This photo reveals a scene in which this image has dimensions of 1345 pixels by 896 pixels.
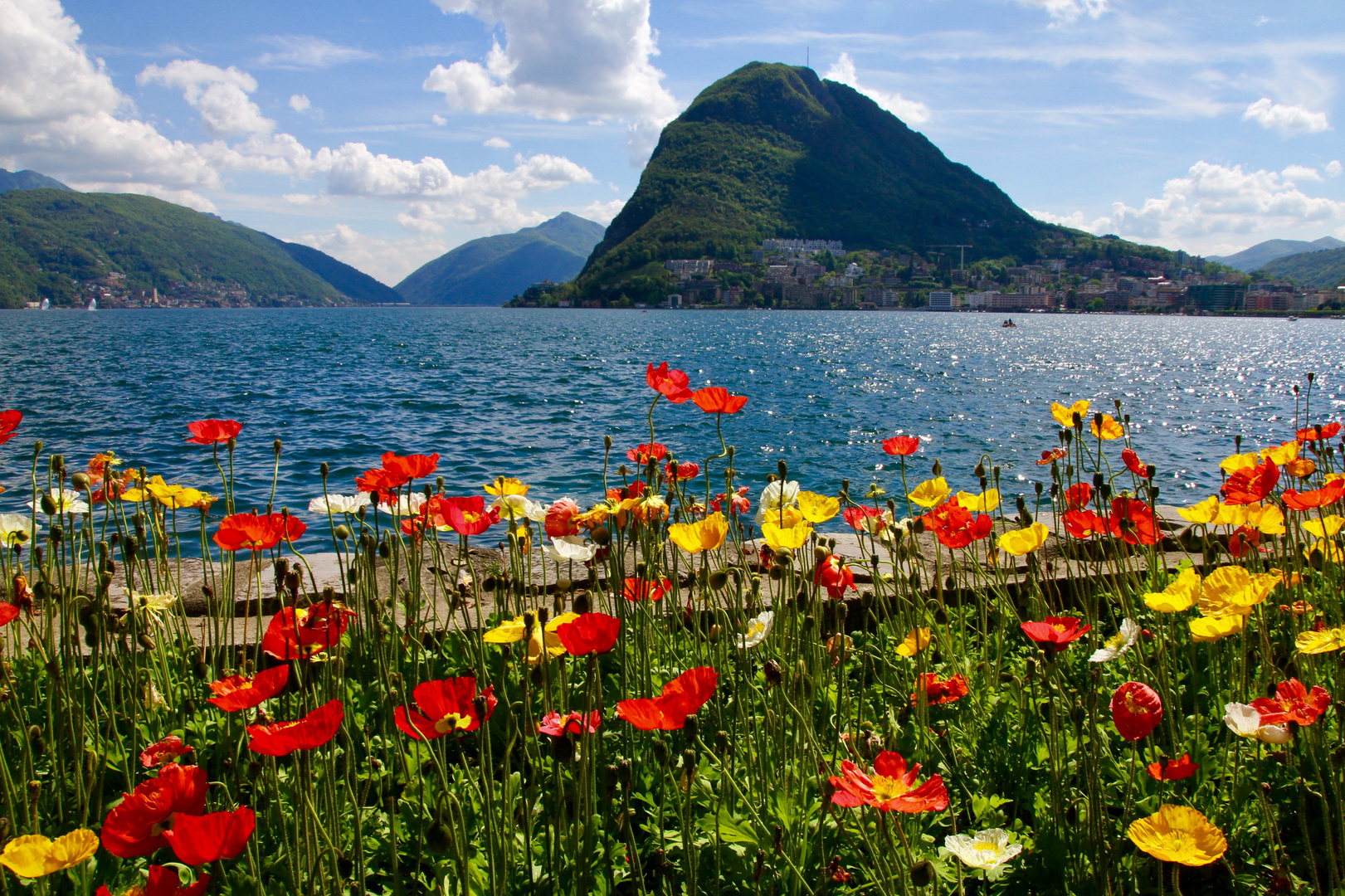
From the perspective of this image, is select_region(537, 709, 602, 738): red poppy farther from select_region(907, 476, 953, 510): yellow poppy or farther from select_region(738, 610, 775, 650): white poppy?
select_region(907, 476, 953, 510): yellow poppy

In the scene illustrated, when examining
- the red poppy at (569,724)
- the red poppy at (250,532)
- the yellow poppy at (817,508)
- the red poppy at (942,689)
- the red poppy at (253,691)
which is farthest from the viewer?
the red poppy at (942,689)

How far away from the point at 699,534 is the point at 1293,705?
1.19 meters

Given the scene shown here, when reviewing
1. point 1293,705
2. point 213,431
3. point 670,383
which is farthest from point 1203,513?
point 213,431

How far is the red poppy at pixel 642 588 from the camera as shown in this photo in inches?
88.7

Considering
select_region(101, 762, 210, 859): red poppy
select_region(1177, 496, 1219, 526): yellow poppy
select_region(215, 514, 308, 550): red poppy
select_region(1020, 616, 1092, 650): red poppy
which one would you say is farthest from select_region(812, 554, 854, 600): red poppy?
select_region(101, 762, 210, 859): red poppy

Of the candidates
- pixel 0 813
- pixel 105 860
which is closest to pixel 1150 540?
pixel 105 860

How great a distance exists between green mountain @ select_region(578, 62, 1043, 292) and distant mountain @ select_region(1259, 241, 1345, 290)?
167ft

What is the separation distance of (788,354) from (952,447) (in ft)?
88.9

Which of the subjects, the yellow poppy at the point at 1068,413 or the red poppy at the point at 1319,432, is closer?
the yellow poppy at the point at 1068,413

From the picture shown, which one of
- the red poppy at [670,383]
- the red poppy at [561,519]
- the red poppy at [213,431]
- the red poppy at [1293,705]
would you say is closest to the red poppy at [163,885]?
the red poppy at [561,519]

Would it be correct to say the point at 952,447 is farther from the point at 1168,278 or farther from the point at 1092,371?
the point at 1168,278

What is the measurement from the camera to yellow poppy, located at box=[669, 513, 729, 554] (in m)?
1.72

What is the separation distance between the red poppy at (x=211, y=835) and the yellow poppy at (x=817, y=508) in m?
1.38

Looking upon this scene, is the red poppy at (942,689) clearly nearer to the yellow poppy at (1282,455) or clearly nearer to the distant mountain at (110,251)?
the yellow poppy at (1282,455)
